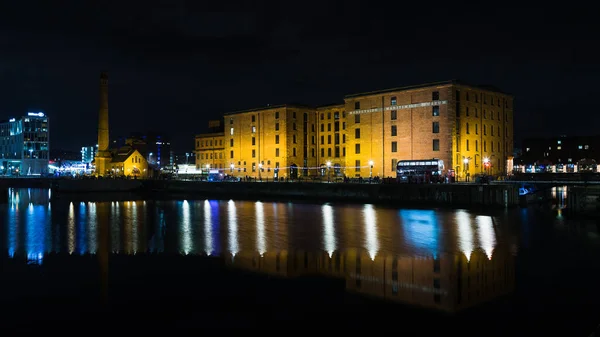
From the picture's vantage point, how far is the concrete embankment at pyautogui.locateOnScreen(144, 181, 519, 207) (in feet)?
148

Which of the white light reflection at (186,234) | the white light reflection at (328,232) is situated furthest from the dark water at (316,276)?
the white light reflection at (328,232)

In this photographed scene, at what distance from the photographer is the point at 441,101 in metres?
60.4

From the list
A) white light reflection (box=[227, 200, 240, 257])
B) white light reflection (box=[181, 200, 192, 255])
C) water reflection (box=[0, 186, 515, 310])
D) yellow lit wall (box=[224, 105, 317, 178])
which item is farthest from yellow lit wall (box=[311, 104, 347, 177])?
white light reflection (box=[181, 200, 192, 255])

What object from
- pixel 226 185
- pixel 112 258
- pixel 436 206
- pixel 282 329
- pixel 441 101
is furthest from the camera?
pixel 226 185

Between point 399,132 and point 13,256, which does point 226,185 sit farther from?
point 13,256

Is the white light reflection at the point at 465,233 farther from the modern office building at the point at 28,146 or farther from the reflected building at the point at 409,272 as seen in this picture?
the modern office building at the point at 28,146

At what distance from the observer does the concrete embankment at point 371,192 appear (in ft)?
148

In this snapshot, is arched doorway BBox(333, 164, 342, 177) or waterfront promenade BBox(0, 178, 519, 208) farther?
arched doorway BBox(333, 164, 342, 177)

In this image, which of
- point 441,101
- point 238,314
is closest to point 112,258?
point 238,314

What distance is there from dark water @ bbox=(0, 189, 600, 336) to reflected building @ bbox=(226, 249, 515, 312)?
0.05 meters

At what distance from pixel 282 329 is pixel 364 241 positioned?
1353 centimetres

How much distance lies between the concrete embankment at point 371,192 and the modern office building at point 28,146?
94.2 m

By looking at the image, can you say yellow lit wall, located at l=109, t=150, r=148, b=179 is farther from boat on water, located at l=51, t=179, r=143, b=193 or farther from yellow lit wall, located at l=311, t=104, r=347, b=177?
yellow lit wall, located at l=311, t=104, r=347, b=177

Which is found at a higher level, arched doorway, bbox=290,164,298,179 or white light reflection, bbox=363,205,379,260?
arched doorway, bbox=290,164,298,179
